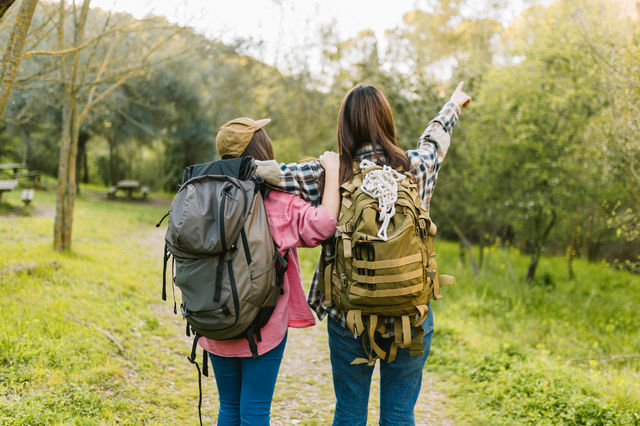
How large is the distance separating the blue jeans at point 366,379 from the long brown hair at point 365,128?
2.47 feet

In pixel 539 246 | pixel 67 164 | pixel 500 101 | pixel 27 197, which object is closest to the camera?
pixel 67 164

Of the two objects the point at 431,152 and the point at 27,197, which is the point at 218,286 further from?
the point at 27,197

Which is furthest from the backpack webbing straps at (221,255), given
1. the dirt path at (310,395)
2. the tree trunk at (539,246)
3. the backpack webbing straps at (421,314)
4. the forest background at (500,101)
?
the tree trunk at (539,246)

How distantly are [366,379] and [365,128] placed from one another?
3.91ft

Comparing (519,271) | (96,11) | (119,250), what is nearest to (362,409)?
(119,250)

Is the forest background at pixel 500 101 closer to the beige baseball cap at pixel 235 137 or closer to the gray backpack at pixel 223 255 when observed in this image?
the beige baseball cap at pixel 235 137

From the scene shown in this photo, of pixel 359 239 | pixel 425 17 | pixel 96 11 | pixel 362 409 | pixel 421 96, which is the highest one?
pixel 425 17

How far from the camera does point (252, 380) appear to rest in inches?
84.6

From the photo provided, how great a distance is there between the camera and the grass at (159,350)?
11.2 feet

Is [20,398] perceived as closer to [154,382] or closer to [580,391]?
[154,382]

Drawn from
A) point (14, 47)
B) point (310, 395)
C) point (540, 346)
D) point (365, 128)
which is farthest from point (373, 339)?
point (540, 346)

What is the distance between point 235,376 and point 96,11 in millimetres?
7354

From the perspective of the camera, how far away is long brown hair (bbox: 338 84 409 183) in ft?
6.97

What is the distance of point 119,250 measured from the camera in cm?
833
